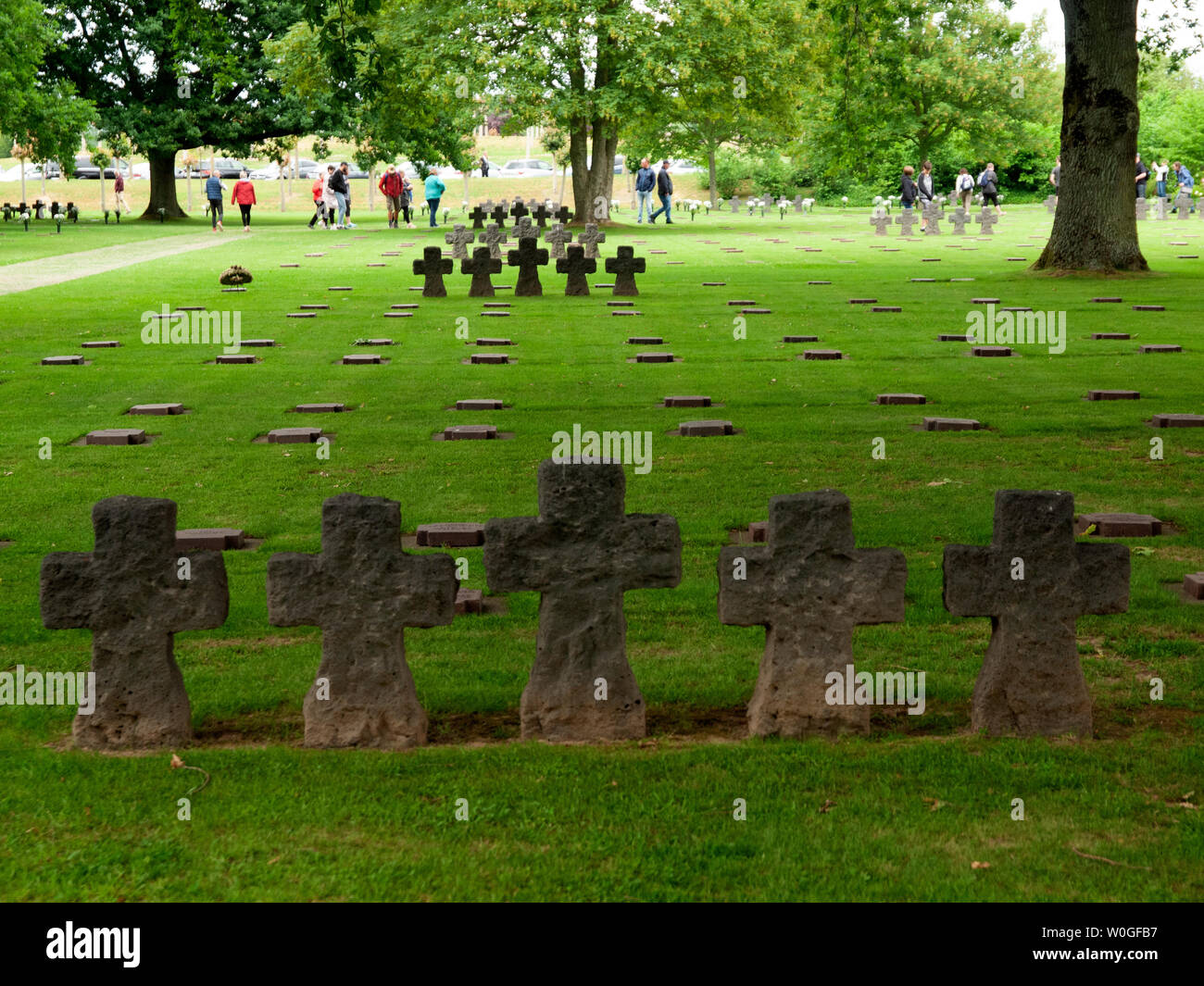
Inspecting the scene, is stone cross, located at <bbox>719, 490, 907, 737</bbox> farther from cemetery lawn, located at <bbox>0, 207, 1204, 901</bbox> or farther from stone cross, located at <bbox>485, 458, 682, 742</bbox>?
stone cross, located at <bbox>485, 458, 682, 742</bbox>

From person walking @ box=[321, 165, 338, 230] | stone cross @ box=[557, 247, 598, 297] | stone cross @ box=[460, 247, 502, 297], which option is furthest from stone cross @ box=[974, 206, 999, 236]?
stone cross @ box=[460, 247, 502, 297]

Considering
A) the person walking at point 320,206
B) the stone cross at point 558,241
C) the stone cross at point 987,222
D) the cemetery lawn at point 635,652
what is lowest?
the cemetery lawn at point 635,652

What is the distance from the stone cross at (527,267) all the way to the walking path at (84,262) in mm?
8727

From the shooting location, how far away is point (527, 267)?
2497 centimetres

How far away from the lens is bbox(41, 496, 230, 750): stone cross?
534 centimetres

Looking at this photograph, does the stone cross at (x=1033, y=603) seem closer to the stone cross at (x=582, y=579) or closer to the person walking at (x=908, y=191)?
the stone cross at (x=582, y=579)

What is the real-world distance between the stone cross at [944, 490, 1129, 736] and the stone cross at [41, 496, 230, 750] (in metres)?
2.83

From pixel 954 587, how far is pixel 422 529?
144 inches

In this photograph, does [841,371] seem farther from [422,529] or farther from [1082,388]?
[422,529]

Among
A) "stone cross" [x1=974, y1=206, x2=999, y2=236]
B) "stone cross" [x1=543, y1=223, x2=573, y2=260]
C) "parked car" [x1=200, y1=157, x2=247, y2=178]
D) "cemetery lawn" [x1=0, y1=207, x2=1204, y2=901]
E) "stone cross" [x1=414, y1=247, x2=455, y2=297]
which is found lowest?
"cemetery lawn" [x1=0, y1=207, x2=1204, y2=901]

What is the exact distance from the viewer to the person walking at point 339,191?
51656mm

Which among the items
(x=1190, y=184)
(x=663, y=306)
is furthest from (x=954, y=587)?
(x=1190, y=184)

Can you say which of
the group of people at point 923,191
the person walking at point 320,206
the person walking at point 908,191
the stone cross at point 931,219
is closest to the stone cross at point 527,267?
the stone cross at point 931,219

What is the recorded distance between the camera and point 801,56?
161 ft
